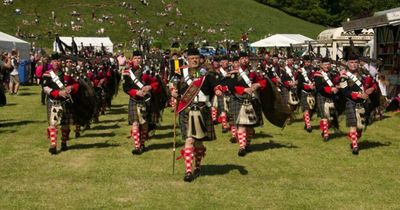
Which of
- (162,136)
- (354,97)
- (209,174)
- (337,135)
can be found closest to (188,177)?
(209,174)

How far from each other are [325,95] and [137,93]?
4.91m

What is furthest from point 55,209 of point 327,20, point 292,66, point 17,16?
point 327,20

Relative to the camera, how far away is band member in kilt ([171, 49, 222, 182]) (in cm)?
971

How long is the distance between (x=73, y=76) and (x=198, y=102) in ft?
14.9

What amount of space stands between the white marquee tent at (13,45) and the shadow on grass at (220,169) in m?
24.2

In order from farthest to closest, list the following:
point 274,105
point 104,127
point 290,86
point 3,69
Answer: point 3,69 → point 290,86 → point 104,127 → point 274,105

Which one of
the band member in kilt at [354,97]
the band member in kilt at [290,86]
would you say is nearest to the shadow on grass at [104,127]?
the band member in kilt at [290,86]

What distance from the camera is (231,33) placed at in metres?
76.9

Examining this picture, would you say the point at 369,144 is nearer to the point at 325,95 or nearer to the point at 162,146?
the point at 325,95

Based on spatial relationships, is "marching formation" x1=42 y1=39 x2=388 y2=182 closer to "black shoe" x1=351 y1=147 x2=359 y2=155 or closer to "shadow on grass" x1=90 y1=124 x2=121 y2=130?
"black shoe" x1=351 y1=147 x2=359 y2=155

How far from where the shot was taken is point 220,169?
10820 millimetres

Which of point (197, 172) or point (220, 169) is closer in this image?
point (197, 172)

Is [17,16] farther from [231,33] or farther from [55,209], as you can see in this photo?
[55,209]

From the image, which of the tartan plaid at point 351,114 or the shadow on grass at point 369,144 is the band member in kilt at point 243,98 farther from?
the shadow on grass at point 369,144
